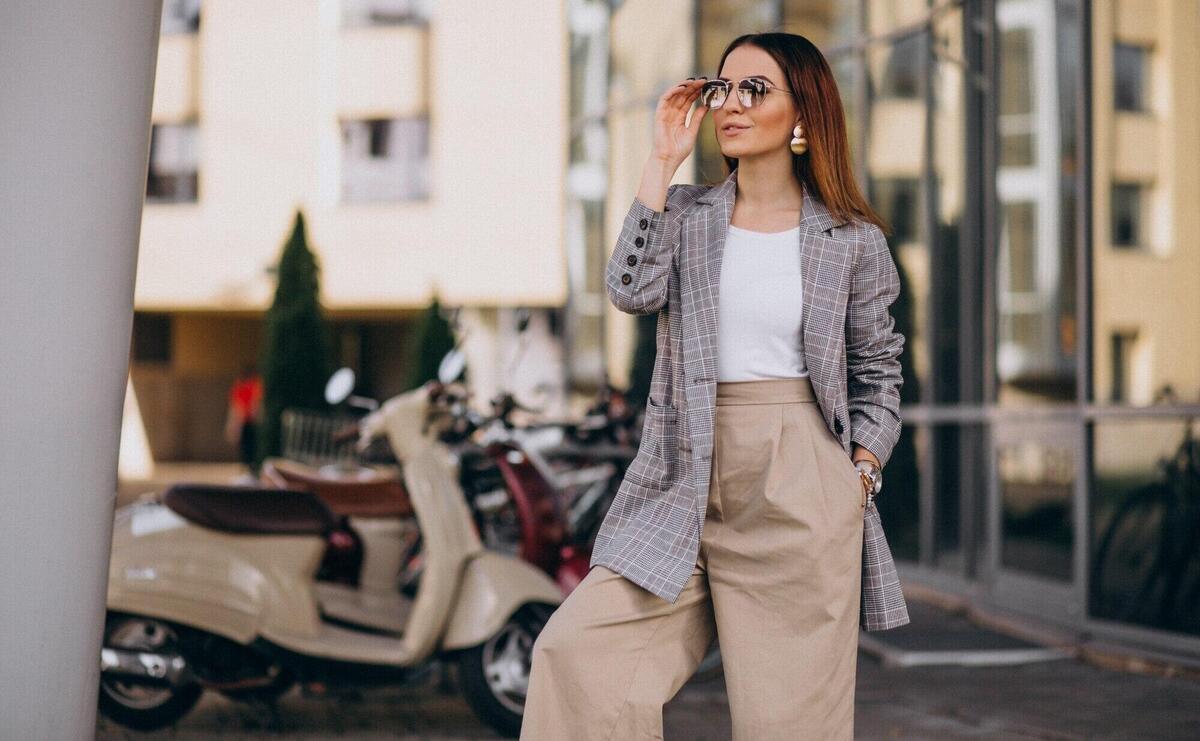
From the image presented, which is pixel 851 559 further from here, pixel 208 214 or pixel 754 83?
pixel 208 214

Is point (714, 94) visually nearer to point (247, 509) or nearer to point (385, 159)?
point (247, 509)

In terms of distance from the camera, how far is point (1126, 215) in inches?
283

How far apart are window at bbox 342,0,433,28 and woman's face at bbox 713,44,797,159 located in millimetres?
20424

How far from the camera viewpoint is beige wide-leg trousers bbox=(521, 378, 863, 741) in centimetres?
249

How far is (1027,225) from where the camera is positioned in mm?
8508

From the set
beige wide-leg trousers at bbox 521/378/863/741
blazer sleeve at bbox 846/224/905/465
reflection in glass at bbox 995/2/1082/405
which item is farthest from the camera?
reflection in glass at bbox 995/2/1082/405

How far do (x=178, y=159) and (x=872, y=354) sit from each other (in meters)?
22.6

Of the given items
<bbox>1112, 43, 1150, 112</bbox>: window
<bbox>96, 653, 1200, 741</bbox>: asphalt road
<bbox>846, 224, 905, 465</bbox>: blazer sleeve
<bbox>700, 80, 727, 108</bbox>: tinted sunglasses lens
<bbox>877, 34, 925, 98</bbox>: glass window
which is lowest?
<bbox>96, 653, 1200, 741</bbox>: asphalt road

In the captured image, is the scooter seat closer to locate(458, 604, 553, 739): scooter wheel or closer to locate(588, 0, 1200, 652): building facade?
locate(458, 604, 553, 739): scooter wheel

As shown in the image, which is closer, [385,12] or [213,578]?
[213,578]

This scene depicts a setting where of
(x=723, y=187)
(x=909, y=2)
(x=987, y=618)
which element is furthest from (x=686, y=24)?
(x=723, y=187)

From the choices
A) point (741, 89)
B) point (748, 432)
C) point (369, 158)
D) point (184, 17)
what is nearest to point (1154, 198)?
point (741, 89)

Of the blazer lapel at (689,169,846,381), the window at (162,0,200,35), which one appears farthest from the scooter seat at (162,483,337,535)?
the window at (162,0,200,35)

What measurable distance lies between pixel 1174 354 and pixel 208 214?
1912cm
